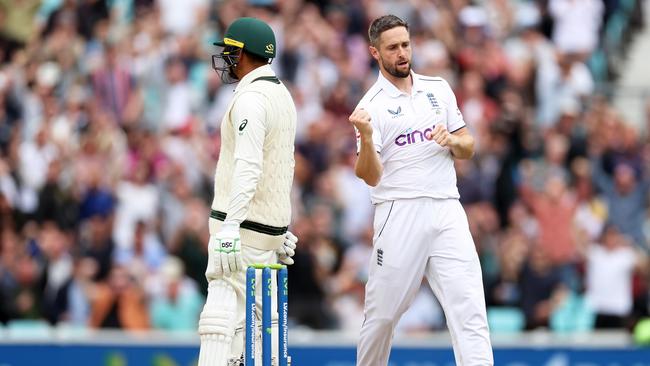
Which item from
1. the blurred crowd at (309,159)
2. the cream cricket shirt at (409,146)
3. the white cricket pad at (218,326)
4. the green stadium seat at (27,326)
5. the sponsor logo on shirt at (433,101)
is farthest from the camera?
the blurred crowd at (309,159)

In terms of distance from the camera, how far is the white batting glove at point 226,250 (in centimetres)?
938

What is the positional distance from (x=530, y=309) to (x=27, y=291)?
5113 millimetres

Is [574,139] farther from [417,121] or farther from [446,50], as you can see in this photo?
[417,121]

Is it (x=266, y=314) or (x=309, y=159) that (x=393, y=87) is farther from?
(x=309, y=159)

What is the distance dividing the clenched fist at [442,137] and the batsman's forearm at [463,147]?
0.04 m

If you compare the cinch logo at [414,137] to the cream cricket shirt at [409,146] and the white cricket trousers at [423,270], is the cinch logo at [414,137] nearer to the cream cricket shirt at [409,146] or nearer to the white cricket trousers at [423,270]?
the cream cricket shirt at [409,146]

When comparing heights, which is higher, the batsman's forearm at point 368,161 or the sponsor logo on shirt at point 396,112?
the sponsor logo on shirt at point 396,112

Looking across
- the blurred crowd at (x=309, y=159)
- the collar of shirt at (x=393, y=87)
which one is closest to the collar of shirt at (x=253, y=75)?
Answer: the collar of shirt at (x=393, y=87)

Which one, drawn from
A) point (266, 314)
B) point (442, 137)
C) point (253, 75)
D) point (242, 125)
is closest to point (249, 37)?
point (253, 75)

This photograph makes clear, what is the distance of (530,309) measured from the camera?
1638 cm

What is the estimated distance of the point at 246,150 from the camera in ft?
31.2

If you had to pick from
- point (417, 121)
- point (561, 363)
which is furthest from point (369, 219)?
point (417, 121)

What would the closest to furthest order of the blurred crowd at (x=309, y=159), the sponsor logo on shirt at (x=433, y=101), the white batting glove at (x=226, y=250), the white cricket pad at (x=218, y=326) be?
the white batting glove at (x=226, y=250), the white cricket pad at (x=218, y=326), the sponsor logo on shirt at (x=433, y=101), the blurred crowd at (x=309, y=159)

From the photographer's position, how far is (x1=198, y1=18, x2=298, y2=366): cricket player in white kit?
9.50m
